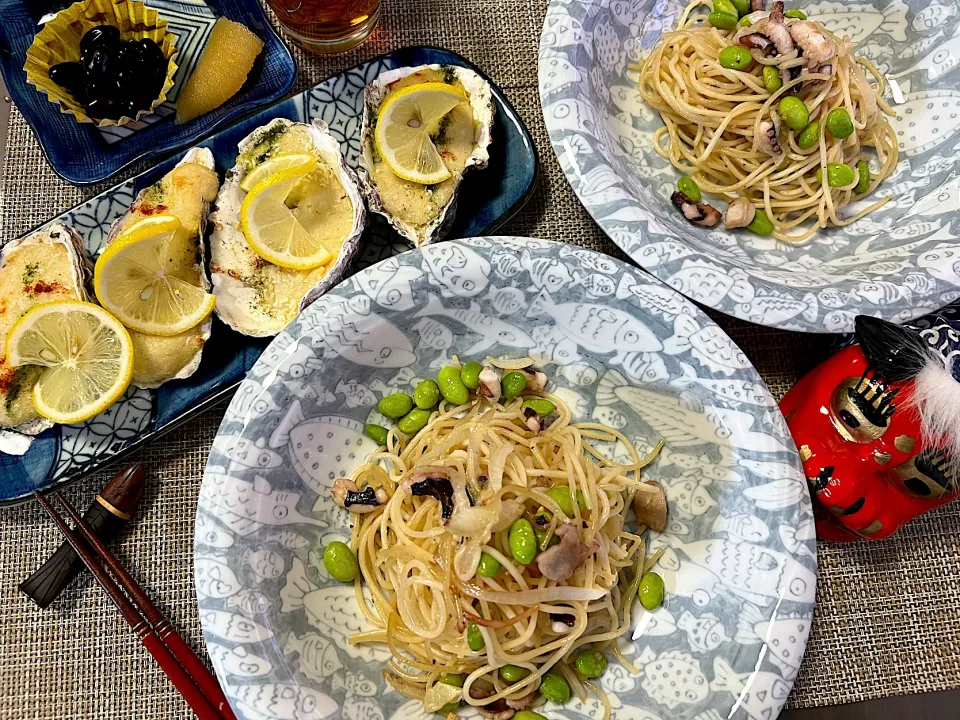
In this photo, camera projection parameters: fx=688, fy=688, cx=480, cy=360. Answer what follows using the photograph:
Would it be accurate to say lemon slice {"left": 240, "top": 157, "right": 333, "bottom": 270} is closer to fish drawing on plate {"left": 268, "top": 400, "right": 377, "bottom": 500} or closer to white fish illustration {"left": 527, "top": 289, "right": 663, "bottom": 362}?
fish drawing on plate {"left": 268, "top": 400, "right": 377, "bottom": 500}

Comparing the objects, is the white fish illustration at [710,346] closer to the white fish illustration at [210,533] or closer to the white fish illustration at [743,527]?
the white fish illustration at [743,527]

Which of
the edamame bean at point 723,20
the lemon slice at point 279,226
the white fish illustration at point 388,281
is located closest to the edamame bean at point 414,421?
the white fish illustration at point 388,281

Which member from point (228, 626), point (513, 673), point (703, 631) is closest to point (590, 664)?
point (513, 673)

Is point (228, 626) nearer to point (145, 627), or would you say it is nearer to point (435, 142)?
point (145, 627)

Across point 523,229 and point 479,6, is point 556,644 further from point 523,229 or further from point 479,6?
point 479,6

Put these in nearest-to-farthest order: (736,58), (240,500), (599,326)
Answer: (240,500), (599,326), (736,58)

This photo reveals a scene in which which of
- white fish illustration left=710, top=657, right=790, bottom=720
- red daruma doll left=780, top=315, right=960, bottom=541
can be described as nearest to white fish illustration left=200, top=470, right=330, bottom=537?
white fish illustration left=710, top=657, right=790, bottom=720

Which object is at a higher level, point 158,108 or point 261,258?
point 158,108
